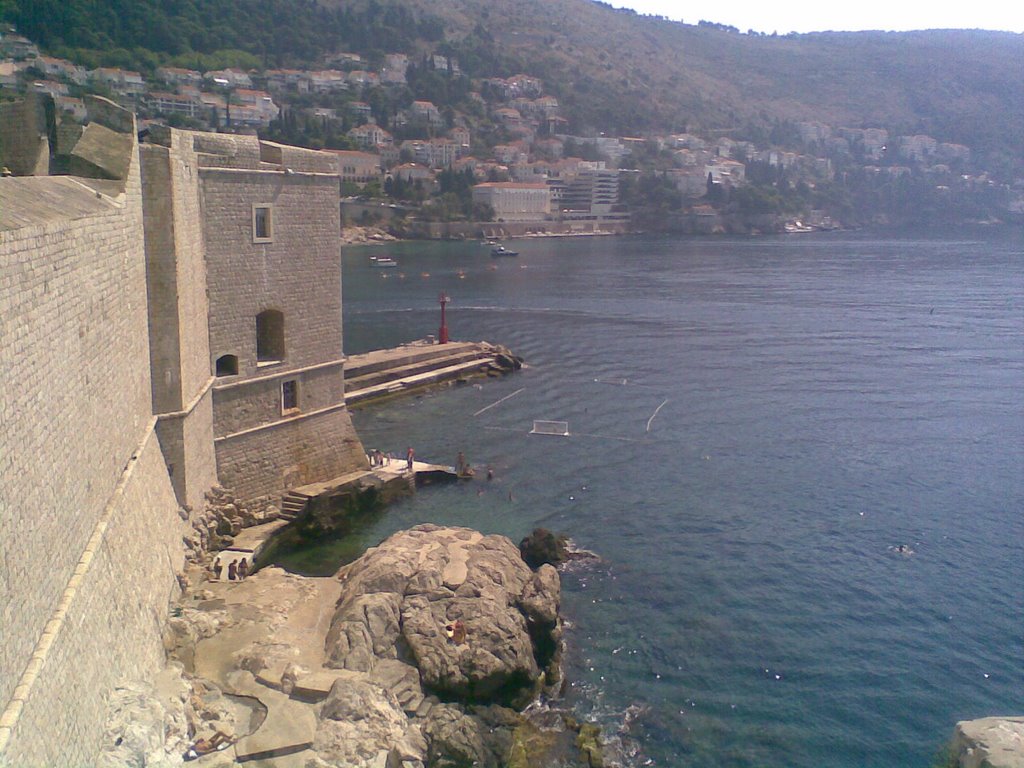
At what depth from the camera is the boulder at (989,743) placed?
10.2m

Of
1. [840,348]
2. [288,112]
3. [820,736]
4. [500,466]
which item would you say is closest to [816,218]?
[288,112]

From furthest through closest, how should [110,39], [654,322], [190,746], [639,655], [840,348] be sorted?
[110,39], [654,322], [840,348], [639,655], [190,746]

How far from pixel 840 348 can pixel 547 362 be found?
43.7 ft

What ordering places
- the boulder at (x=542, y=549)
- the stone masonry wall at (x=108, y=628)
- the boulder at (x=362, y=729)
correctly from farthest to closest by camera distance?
the boulder at (x=542, y=549), the boulder at (x=362, y=729), the stone masonry wall at (x=108, y=628)

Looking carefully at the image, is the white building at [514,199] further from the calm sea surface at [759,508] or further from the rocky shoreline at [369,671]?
the rocky shoreline at [369,671]

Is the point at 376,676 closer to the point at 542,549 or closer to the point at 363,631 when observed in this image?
the point at 363,631

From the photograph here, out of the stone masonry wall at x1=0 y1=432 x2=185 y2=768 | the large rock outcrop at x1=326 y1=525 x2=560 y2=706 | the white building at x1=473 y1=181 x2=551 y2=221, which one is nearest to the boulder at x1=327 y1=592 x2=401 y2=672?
the large rock outcrop at x1=326 y1=525 x2=560 y2=706

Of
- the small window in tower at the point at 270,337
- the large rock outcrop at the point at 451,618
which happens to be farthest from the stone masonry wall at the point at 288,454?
the large rock outcrop at the point at 451,618

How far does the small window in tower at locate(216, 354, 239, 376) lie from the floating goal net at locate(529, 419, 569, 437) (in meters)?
11.2

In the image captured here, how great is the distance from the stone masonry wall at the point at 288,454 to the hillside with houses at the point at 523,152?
6139cm

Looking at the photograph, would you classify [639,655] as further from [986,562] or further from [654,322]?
[654,322]

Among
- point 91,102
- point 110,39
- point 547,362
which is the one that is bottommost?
point 547,362

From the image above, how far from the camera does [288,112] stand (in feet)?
370

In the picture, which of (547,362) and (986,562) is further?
(547,362)
